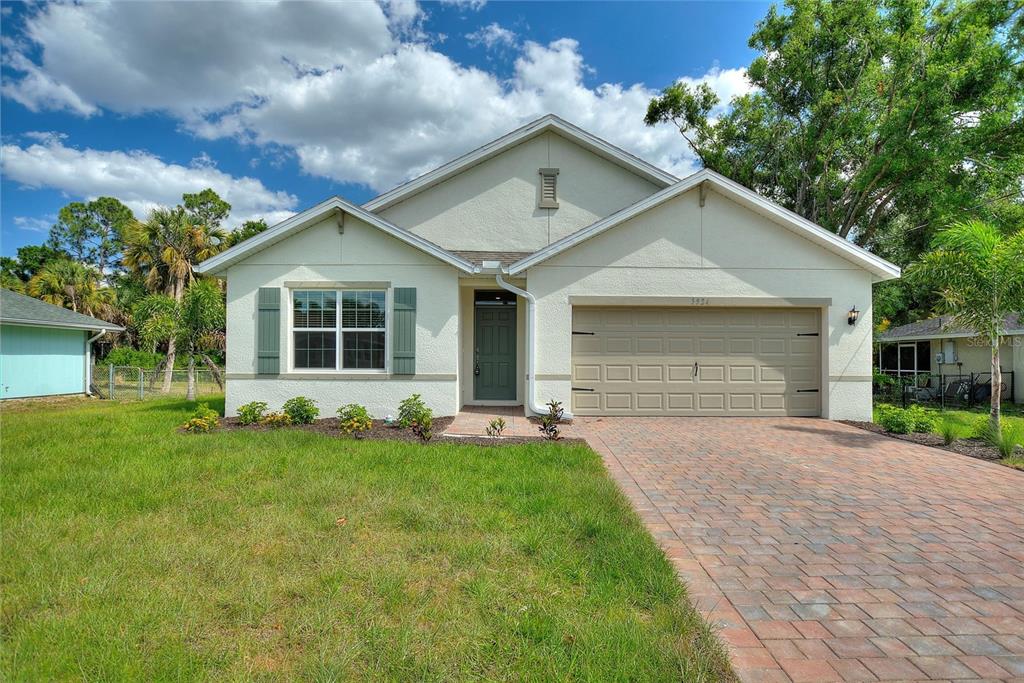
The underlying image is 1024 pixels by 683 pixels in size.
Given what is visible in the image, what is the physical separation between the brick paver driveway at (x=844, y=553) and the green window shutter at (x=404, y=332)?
4.57 metres

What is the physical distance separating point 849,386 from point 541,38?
11.1 metres

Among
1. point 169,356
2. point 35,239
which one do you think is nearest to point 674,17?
point 169,356

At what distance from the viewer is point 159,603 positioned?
2.95m

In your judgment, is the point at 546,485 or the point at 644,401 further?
the point at 644,401

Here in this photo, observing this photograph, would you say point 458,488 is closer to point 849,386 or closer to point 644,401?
point 644,401

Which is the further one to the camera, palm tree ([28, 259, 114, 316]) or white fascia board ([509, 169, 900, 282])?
palm tree ([28, 259, 114, 316])

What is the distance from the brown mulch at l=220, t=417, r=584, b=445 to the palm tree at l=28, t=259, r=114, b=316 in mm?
23783

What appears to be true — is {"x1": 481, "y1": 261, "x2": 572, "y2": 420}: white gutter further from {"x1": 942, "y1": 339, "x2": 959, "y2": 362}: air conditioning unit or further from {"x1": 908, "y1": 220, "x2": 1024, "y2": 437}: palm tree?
{"x1": 942, "y1": 339, "x2": 959, "y2": 362}: air conditioning unit

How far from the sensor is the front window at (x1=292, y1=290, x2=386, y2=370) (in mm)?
10109

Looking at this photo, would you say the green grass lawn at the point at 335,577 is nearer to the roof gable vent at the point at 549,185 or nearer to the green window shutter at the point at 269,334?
the green window shutter at the point at 269,334

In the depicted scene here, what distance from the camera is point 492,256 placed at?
38.4ft

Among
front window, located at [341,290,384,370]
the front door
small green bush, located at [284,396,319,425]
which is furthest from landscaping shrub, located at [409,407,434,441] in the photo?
the front door

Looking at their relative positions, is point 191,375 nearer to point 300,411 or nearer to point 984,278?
point 300,411

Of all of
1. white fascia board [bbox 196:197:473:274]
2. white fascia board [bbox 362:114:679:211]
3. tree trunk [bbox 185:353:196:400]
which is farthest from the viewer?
tree trunk [bbox 185:353:196:400]
